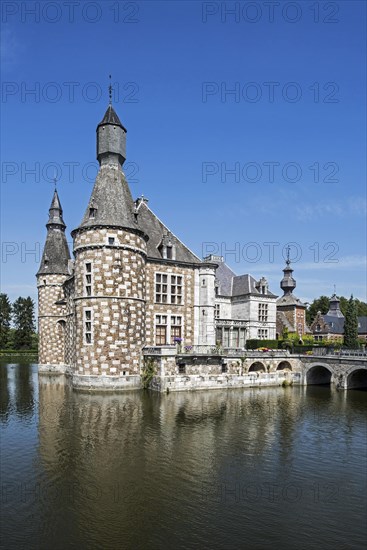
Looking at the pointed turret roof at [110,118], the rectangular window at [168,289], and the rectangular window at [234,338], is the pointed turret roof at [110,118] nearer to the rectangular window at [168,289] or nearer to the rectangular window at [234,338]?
the rectangular window at [168,289]

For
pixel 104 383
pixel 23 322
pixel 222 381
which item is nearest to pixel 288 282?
pixel 222 381

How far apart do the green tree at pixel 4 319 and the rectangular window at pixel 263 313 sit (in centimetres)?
6029

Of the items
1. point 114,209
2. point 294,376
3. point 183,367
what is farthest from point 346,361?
point 114,209

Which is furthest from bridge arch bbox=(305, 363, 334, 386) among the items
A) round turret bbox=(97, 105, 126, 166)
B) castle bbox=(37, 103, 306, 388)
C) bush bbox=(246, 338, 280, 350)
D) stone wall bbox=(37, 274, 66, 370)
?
stone wall bbox=(37, 274, 66, 370)

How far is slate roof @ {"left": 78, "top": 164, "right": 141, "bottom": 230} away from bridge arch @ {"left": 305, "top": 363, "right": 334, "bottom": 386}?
→ 894 inches

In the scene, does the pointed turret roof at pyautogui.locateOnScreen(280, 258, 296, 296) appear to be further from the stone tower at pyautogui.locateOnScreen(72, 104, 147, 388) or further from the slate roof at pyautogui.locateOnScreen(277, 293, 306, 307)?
the stone tower at pyautogui.locateOnScreen(72, 104, 147, 388)

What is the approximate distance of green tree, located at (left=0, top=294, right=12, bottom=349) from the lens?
8944 centimetres

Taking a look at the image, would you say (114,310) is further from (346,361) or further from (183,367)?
(346,361)

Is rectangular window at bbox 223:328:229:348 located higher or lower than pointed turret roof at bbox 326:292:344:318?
lower

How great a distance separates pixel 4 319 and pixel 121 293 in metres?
65.9

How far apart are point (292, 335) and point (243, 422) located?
139 ft

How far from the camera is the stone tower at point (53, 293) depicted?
5166 cm

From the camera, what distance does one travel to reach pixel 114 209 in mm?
37031

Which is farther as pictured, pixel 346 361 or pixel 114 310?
pixel 346 361
